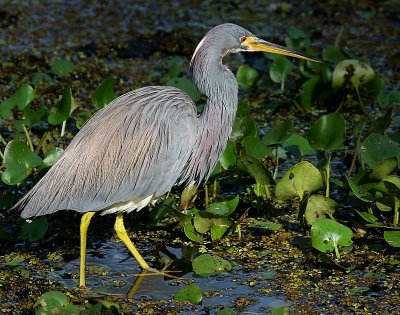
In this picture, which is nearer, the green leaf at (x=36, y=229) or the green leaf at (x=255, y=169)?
the green leaf at (x=36, y=229)

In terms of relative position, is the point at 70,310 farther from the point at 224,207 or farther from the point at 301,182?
the point at 301,182

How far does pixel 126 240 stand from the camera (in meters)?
5.03

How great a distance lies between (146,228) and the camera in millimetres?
5473

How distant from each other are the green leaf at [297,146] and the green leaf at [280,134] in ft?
0.38

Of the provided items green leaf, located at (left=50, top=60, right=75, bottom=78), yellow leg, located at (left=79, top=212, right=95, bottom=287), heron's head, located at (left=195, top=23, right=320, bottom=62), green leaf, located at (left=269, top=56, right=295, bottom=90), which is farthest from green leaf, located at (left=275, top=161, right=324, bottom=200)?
green leaf, located at (left=50, top=60, right=75, bottom=78)

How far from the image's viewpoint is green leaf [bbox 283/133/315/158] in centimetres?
573

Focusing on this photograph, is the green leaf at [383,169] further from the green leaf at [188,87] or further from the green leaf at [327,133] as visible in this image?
the green leaf at [188,87]

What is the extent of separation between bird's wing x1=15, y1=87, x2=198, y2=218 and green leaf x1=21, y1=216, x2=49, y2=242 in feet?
0.90

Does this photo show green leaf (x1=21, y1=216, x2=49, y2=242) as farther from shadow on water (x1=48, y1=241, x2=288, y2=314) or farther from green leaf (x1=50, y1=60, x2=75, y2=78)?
green leaf (x1=50, y1=60, x2=75, y2=78)

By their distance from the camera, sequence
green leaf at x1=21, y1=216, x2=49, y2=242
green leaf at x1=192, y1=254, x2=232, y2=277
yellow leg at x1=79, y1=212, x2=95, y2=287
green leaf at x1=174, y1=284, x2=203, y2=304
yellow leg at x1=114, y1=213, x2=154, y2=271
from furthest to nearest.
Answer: green leaf at x1=21, y1=216, x2=49, y2=242 → yellow leg at x1=114, y1=213, x2=154, y2=271 → green leaf at x1=192, y1=254, x2=232, y2=277 → yellow leg at x1=79, y1=212, x2=95, y2=287 → green leaf at x1=174, y1=284, x2=203, y2=304

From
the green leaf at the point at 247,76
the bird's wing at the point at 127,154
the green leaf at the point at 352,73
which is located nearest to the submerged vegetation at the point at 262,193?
the bird's wing at the point at 127,154

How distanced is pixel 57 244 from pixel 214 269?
1009mm

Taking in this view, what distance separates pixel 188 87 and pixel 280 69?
3.89 ft

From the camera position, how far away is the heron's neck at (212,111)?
4.99m
